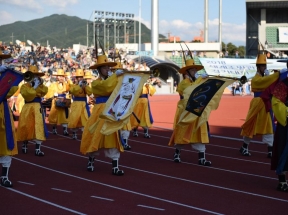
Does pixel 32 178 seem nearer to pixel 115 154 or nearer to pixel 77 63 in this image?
pixel 115 154

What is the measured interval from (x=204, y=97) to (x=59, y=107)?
295 inches

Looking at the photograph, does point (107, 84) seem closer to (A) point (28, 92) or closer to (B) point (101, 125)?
(B) point (101, 125)

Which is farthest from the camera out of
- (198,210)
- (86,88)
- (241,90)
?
(241,90)

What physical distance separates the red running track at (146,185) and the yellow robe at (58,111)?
3.53 meters

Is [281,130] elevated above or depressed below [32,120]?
above

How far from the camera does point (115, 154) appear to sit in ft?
32.3

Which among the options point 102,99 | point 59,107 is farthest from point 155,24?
point 102,99

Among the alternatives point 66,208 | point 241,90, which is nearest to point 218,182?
point 66,208

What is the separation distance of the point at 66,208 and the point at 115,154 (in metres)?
2.66

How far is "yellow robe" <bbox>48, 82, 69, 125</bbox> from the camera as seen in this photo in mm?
17078

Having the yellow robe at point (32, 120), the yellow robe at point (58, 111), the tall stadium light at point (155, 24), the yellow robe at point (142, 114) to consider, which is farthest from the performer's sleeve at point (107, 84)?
the tall stadium light at point (155, 24)

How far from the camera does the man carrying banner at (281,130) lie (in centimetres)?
791

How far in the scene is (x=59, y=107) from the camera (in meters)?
17.0

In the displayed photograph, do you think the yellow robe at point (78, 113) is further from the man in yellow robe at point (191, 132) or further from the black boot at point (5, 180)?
the black boot at point (5, 180)
